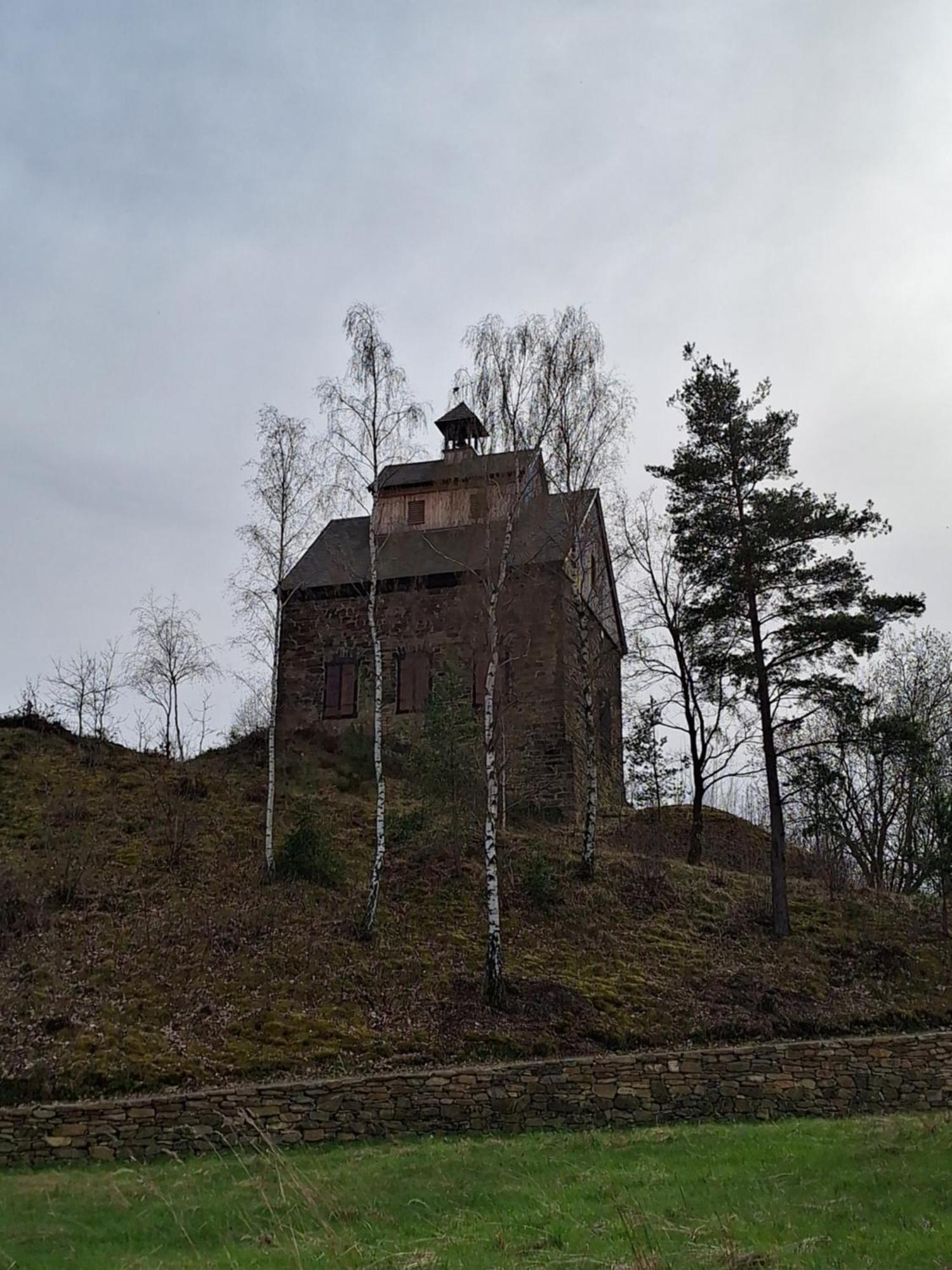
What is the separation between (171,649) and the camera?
2881cm

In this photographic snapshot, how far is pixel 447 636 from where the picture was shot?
2859 centimetres

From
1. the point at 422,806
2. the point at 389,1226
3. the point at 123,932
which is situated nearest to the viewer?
Answer: the point at 389,1226

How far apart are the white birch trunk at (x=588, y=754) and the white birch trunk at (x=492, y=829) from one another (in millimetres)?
3274

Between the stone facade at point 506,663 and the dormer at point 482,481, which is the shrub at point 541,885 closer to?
the stone facade at point 506,663

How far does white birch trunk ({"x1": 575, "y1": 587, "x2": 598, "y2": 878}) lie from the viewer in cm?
2111

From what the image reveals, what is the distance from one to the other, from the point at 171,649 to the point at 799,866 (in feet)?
54.1

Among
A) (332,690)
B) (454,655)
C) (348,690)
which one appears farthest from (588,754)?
(332,690)

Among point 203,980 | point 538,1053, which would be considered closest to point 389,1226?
point 538,1053

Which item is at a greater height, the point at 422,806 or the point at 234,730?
the point at 234,730

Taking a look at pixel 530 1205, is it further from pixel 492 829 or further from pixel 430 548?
pixel 430 548

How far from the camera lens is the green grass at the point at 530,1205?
7703 millimetres

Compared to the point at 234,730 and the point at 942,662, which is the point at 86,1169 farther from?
the point at 942,662

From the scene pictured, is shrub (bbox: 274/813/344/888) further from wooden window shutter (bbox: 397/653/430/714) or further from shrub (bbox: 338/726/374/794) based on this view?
wooden window shutter (bbox: 397/653/430/714)

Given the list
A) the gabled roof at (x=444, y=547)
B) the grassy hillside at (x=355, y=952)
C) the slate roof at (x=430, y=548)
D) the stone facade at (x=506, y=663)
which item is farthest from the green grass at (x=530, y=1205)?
the stone facade at (x=506, y=663)
